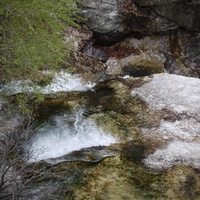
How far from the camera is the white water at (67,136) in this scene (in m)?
8.45

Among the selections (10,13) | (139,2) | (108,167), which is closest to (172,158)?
(108,167)

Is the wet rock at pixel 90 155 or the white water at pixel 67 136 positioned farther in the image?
the white water at pixel 67 136

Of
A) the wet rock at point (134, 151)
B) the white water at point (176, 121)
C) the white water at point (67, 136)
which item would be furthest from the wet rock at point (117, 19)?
the wet rock at point (134, 151)

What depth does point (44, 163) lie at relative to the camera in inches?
296

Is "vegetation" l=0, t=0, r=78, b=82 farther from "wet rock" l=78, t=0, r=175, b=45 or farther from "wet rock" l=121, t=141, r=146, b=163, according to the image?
"wet rock" l=78, t=0, r=175, b=45

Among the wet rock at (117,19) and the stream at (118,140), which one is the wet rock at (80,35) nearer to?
the wet rock at (117,19)

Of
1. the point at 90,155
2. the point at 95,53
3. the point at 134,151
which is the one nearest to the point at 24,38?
the point at 90,155

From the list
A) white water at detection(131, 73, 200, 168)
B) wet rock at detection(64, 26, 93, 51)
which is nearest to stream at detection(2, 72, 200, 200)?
white water at detection(131, 73, 200, 168)

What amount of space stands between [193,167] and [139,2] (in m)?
11.0

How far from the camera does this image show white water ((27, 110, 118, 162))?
8.45m

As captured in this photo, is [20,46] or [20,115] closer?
[20,46]

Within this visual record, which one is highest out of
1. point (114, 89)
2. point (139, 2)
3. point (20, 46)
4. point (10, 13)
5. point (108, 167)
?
point (10, 13)

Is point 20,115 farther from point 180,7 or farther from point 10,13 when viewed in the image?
point 180,7

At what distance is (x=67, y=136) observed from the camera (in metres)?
9.16
